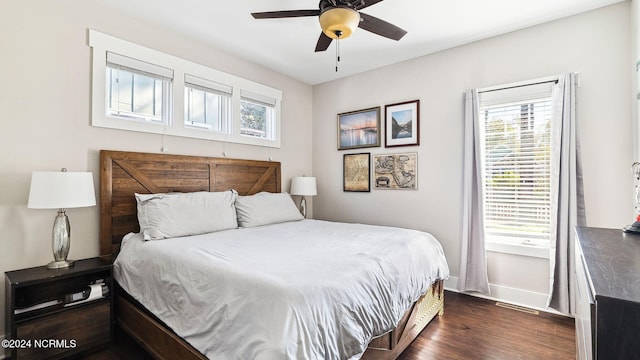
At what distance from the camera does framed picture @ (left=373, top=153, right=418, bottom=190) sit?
369 cm

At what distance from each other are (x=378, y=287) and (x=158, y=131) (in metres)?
2.62

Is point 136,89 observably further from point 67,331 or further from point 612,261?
point 612,261

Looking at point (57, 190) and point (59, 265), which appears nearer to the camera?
point (57, 190)

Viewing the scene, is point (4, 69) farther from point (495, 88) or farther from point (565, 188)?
point (565, 188)

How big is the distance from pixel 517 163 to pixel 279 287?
9.45 ft

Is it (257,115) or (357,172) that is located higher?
(257,115)

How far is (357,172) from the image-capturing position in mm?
4203

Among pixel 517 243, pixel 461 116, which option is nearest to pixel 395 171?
pixel 461 116

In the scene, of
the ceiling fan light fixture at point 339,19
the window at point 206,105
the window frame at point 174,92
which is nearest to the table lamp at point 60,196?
the window frame at point 174,92

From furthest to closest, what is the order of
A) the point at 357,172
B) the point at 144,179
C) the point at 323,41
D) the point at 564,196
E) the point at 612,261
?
the point at 357,172 → the point at 144,179 → the point at 564,196 → the point at 323,41 → the point at 612,261

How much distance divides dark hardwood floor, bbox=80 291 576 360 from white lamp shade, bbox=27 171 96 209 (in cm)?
112

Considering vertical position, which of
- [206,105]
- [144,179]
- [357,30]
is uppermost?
[357,30]

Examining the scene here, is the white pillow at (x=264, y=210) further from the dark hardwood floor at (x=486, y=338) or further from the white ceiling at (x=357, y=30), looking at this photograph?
the white ceiling at (x=357, y=30)

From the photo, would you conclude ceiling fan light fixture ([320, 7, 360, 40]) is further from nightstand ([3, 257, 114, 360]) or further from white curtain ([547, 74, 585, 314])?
nightstand ([3, 257, 114, 360])
